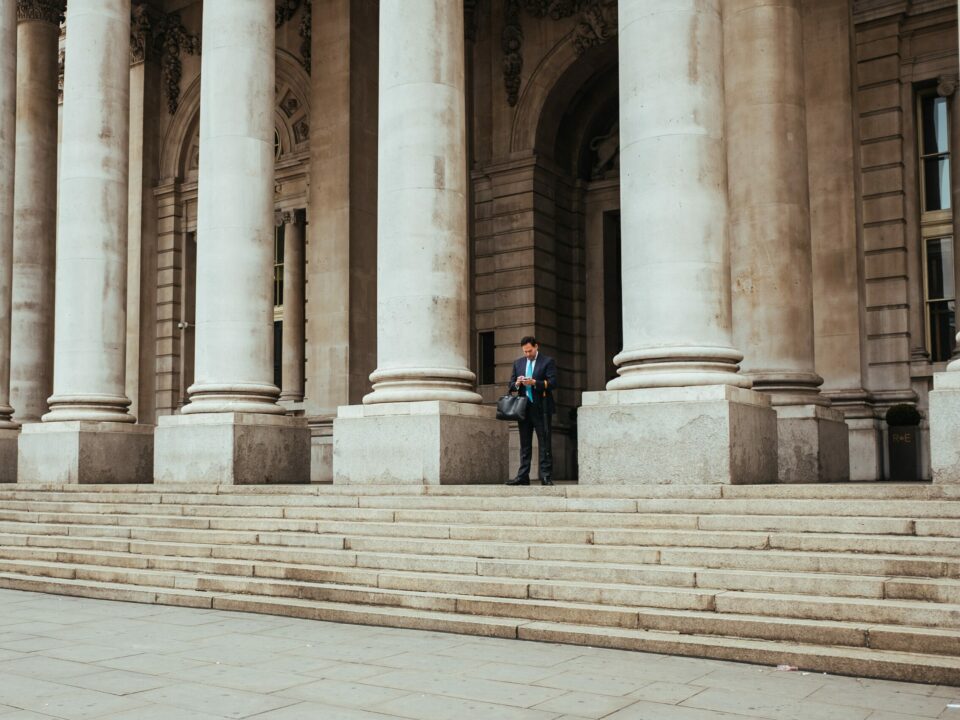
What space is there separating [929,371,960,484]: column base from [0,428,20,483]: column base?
21952 mm

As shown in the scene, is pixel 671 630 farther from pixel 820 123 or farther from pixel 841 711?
pixel 820 123

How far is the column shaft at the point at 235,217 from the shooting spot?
19750mm

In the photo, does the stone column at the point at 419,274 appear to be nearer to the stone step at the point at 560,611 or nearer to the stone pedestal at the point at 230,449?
the stone pedestal at the point at 230,449

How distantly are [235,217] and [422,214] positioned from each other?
15.9 feet

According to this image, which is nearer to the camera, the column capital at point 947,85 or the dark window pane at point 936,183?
the column capital at point 947,85

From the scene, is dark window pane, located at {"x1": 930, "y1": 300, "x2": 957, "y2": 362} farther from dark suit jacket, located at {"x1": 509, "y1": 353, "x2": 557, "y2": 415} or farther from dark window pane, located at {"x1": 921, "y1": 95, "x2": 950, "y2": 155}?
dark suit jacket, located at {"x1": 509, "y1": 353, "x2": 557, "y2": 415}

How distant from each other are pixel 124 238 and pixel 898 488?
17.7 metres

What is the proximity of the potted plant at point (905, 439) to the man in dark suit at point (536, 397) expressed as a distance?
25.2ft

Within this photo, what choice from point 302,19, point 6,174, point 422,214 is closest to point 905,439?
point 422,214

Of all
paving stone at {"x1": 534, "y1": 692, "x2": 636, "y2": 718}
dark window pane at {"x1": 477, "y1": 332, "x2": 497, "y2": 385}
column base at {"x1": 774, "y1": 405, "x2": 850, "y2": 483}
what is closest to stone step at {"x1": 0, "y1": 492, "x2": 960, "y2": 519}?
paving stone at {"x1": 534, "y1": 692, "x2": 636, "y2": 718}

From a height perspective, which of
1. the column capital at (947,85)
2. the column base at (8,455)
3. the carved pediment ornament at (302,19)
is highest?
the carved pediment ornament at (302,19)

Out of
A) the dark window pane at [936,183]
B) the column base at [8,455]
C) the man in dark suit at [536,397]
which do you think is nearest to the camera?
the man in dark suit at [536,397]

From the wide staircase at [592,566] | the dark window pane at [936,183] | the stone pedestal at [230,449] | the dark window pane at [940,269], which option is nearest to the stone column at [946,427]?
the wide staircase at [592,566]

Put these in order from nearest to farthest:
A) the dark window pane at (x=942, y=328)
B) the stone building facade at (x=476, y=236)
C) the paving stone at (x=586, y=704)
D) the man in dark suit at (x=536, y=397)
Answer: the paving stone at (x=586, y=704) < the stone building facade at (x=476, y=236) < the man in dark suit at (x=536, y=397) < the dark window pane at (x=942, y=328)
